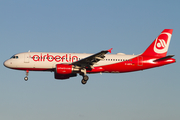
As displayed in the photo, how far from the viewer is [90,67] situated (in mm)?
47312

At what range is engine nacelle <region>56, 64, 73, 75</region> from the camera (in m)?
45.6

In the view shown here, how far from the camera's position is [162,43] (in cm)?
5216

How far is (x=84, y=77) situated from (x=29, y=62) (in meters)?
7.98

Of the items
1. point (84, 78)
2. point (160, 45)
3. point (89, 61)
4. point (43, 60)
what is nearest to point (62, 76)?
point (84, 78)

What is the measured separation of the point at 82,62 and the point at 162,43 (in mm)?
13914

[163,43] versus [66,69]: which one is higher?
[163,43]

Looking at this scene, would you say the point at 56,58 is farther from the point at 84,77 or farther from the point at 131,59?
the point at 131,59

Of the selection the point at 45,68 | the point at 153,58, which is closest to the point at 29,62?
the point at 45,68

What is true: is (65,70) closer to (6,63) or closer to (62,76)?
(62,76)

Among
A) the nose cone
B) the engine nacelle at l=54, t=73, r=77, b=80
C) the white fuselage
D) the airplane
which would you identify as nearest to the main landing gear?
the airplane

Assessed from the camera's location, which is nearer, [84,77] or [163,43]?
[84,77]

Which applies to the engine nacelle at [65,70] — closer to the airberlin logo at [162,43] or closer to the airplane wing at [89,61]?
the airplane wing at [89,61]

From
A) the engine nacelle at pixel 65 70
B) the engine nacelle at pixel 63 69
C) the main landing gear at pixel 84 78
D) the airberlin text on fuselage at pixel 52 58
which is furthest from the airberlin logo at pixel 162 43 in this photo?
the engine nacelle at pixel 63 69

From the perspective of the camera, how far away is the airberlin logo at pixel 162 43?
169ft
